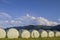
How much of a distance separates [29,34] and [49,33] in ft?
27.4

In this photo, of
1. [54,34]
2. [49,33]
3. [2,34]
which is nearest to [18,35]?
[2,34]

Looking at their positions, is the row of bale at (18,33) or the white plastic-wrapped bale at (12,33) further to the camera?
the white plastic-wrapped bale at (12,33)

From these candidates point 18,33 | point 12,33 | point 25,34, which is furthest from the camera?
point 25,34

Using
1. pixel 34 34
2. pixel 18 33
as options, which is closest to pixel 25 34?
pixel 18 33

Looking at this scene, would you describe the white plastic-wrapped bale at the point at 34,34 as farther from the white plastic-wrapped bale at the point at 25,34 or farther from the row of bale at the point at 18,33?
the white plastic-wrapped bale at the point at 25,34

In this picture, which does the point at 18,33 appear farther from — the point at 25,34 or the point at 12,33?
the point at 25,34

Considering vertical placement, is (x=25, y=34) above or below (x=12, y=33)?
below

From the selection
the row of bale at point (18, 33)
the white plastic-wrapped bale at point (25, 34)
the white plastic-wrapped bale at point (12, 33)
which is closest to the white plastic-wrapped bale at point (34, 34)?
the row of bale at point (18, 33)

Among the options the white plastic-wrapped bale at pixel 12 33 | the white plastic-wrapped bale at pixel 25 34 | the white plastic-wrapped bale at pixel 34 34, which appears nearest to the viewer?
the white plastic-wrapped bale at pixel 12 33

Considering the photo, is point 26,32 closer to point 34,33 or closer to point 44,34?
point 34,33

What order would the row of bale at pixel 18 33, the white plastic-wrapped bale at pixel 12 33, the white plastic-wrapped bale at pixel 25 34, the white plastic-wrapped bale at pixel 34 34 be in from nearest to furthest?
the row of bale at pixel 18 33, the white plastic-wrapped bale at pixel 12 33, the white plastic-wrapped bale at pixel 25 34, the white plastic-wrapped bale at pixel 34 34

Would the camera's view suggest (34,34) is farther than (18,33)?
Yes

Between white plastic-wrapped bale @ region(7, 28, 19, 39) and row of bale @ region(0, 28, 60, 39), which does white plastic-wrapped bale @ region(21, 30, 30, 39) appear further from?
white plastic-wrapped bale @ region(7, 28, 19, 39)

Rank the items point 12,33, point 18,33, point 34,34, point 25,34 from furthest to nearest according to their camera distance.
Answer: point 34,34 < point 25,34 < point 18,33 < point 12,33
